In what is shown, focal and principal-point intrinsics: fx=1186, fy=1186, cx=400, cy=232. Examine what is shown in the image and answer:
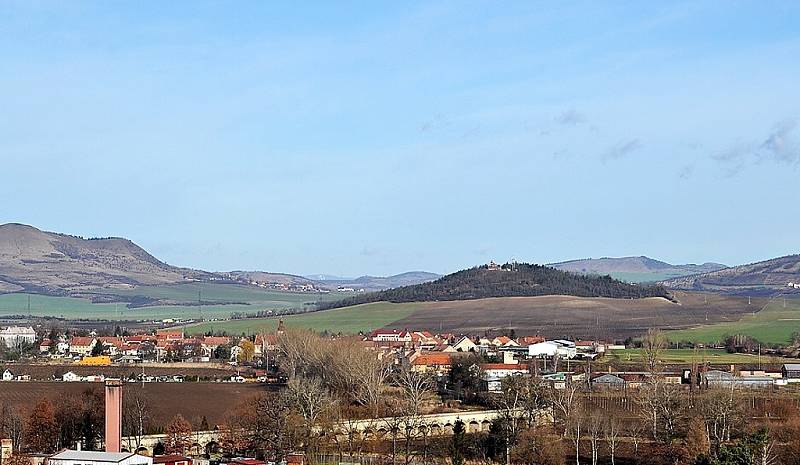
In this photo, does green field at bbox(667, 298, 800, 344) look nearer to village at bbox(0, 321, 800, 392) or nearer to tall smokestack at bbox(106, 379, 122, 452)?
village at bbox(0, 321, 800, 392)

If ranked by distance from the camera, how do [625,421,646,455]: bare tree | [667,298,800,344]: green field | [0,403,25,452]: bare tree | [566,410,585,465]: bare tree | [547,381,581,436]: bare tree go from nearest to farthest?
1. [0,403,25,452]: bare tree
2. [566,410,585,465]: bare tree
3. [625,421,646,455]: bare tree
4. [547,381,581,436]: bare tree
5. [667,298,800,344]: green field

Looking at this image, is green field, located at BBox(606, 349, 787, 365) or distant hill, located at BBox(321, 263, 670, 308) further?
distant hill, located at BBox(321, 263, 670, 308)

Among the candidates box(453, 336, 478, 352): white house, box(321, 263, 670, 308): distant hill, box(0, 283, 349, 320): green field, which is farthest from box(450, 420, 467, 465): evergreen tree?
box(0, 283, 349, 320): green field

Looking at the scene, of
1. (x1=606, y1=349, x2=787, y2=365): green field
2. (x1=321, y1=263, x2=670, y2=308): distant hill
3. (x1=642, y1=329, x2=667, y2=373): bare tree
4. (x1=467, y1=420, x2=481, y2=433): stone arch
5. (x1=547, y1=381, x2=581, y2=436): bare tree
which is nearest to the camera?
(x1=547, y1=381, x2=581, y2=436): bare tree

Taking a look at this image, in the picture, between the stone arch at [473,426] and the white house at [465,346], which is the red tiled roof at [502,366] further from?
the white house at [465,346]

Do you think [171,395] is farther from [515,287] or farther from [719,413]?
[515,287]

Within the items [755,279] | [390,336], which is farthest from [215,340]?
[755,279]
